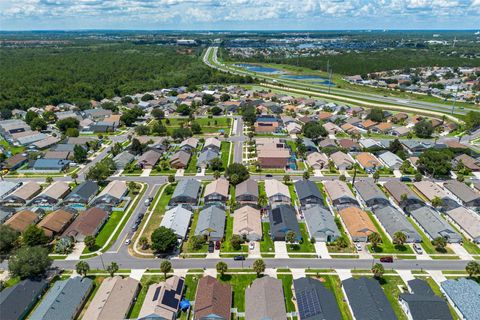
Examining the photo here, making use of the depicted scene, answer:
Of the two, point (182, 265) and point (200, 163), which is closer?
point (182, 265)

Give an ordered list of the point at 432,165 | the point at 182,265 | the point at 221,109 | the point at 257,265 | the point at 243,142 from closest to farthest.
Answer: the point at 257,265, the point at 182,265, the point at 432,165, the point at 243,142, the point at 221,109

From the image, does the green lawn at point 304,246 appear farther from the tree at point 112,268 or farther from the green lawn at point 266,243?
the tree at point 112,268

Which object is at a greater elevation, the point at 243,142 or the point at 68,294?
the point at 68,294

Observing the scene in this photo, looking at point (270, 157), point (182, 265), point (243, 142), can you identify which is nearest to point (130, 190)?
point (182, 265)

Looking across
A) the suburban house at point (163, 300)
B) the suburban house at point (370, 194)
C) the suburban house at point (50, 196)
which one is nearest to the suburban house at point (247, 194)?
the suburban house at point (370, 194)

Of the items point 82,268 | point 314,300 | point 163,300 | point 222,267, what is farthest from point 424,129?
point 82,268

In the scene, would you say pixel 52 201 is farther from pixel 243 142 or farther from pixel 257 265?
pixel 243 142

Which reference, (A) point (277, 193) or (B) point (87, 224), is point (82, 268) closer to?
(B) point (87, 224)
